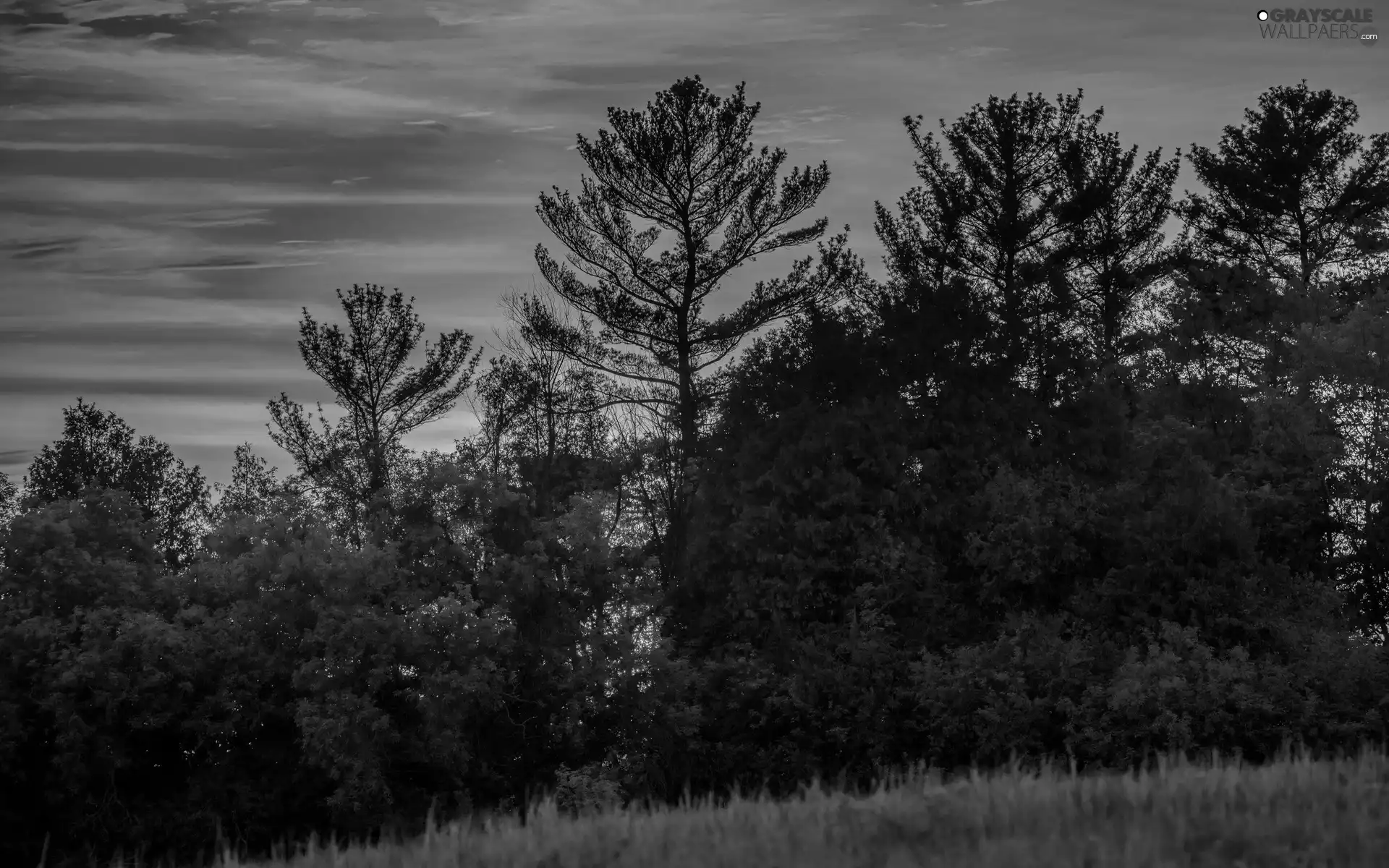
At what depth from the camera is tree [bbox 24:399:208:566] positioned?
182 ft

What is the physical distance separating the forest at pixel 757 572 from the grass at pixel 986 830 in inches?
411

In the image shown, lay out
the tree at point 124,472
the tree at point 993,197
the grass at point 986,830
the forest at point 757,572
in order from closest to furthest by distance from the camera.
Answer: the grass at point 986,830, the forest at point 757,572, the tree at point 993,197, the tree at point 124,472

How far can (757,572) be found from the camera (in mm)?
29109

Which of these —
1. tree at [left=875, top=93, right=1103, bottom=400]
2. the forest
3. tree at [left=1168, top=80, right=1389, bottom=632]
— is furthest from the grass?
tree at [left=875, top=93, right=1103, bottom=400]

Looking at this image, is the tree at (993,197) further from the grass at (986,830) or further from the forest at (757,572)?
the grass at (986,830)

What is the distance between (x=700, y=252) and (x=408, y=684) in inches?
694

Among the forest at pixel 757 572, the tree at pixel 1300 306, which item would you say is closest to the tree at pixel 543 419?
the forest at pixel 757 572

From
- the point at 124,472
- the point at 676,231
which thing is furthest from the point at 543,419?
the point at 124,472

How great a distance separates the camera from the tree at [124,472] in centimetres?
5553

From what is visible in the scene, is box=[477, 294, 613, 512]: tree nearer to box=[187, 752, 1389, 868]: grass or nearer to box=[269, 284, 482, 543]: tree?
box=[269, 284, 482, 543]: tree

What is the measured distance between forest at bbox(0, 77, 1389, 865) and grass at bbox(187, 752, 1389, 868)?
10441mm

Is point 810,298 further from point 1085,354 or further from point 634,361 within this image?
point 1085,354

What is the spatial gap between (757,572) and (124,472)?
37027mm

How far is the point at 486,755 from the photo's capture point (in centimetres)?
2447
